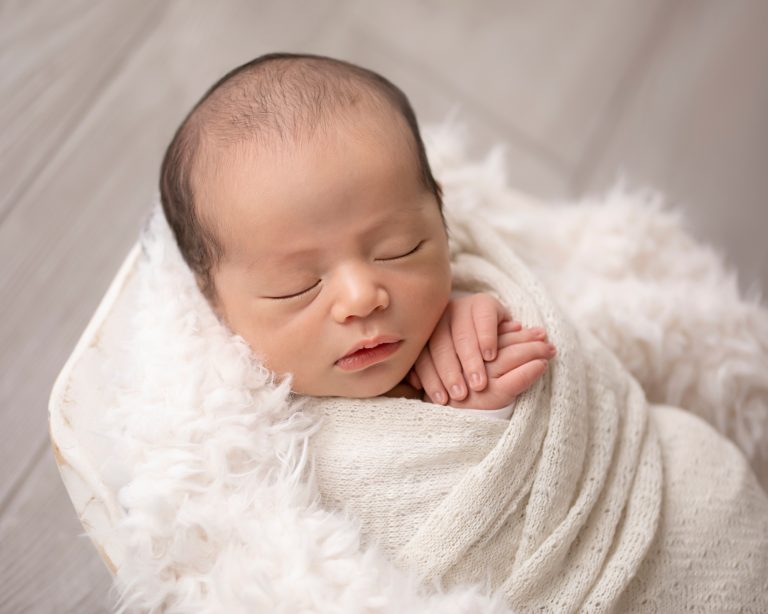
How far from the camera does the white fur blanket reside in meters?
0.91

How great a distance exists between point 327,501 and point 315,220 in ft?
1.21

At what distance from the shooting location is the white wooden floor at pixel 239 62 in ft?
4.53

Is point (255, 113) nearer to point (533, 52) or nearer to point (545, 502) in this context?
point (545, 502)

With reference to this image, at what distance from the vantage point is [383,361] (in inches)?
40.0

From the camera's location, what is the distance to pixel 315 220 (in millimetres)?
953

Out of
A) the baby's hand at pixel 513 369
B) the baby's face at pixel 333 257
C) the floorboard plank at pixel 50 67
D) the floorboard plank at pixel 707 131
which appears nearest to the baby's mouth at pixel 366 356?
the baby's face at pixel 333 257

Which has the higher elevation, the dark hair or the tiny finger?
the dark hair

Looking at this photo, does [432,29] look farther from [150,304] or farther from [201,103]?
[150,304]

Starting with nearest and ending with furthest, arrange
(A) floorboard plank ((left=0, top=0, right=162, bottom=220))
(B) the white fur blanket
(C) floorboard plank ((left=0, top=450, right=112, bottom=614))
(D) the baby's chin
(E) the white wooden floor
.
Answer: (B) the white fur blanket → (D) the baby's chin → (C) floorboard plank ((left=0, top=450, right=112, bottom=614)) → (E) the white wooden floor → (A) floorboard plank ((left=0, top=0, right=162, bottom=220))

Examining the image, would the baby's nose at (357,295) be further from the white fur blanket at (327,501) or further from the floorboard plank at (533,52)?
the floorboard plank at (533,52)

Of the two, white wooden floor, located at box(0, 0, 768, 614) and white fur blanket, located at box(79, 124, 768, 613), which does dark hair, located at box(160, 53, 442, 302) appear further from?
white wooden floor, located at box(0, 0, 768, 614)

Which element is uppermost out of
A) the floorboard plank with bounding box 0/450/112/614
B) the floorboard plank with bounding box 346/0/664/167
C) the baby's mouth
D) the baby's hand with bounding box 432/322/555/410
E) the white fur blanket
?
the floorboard plank with bounding box 346/0/664/167

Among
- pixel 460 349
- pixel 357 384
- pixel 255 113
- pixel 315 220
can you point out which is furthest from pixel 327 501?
pixel 255 113

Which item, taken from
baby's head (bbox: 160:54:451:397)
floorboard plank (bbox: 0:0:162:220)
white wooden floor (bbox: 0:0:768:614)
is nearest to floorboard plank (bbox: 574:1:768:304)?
white wooden floor (bbox: 0:0:768:614)
